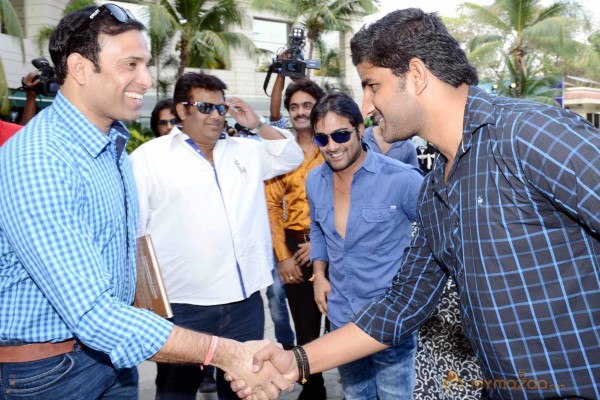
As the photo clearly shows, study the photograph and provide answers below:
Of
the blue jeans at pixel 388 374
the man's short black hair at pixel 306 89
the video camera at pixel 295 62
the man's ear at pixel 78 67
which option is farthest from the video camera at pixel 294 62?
the man's ear at pixel 78 67

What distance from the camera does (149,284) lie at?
248 centimetres

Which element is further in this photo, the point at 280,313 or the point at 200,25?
the point at 200,25

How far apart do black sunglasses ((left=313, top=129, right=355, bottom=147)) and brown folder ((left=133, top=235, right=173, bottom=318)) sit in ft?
4.41

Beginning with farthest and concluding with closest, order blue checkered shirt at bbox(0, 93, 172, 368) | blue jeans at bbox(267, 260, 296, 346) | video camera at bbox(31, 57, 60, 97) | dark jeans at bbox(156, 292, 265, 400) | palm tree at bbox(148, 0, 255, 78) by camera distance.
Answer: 1. palm tree at bbox(148, 0, 255, 78)
2. blue jeans at bbox(267, 260, 296, 346)
3. video camera at bbox(31, 57, 60, 97)
4. dark jeans at bbox(156, 292, 265, 400)
5. blue checkered shirt at bbox(0, 93, 172, 368)

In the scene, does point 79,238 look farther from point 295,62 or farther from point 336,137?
point 295,62

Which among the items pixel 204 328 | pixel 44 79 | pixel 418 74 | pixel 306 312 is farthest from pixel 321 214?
pixel 44 79

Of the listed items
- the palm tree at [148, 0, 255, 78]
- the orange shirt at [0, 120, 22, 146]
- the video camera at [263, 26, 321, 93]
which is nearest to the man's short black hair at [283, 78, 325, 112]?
the video camera at [263, 26, 321, 93]

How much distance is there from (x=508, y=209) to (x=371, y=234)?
1646mm

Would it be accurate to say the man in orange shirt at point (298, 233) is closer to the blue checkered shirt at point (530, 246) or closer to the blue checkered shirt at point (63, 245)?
the blue checkered shirt at point (63, 245)

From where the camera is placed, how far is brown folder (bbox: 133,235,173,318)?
243 centimetres

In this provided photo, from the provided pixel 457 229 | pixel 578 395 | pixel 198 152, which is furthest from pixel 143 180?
pixel 578 395

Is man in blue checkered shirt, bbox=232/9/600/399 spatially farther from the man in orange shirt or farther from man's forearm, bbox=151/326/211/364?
the man in orange shirt

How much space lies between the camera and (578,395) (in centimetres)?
161

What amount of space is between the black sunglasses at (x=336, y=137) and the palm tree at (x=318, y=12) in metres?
22.7
